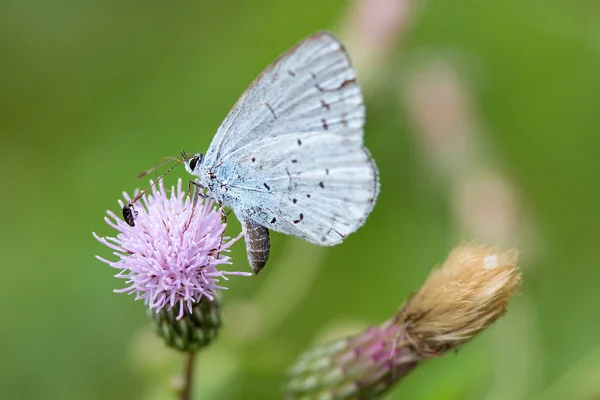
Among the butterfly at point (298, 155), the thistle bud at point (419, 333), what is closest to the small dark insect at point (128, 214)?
the butterfly at point (298, 155)

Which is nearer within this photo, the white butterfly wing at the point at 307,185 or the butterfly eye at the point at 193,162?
the white butterfly wing at the point at 307,185

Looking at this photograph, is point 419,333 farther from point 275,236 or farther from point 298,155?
point 275,236

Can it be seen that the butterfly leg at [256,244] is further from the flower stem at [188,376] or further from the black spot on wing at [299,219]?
the flower stem at [188,376]

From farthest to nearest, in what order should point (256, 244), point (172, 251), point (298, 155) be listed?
point (256, 244) < point (298, 155) < point (172, 251)

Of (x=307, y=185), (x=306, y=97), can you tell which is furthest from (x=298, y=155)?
(x=306, y=97)

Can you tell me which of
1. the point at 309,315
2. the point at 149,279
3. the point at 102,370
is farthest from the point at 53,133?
the point at 149,279
